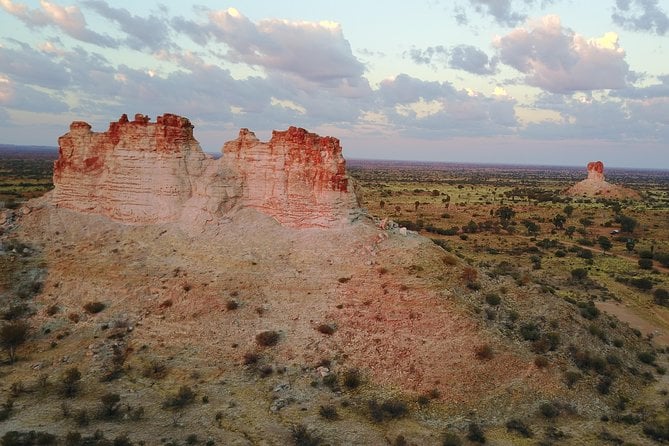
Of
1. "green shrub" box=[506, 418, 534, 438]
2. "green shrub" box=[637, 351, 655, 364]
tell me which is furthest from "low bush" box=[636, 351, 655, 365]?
"green shrub" box=[506, 418, 534, 438]

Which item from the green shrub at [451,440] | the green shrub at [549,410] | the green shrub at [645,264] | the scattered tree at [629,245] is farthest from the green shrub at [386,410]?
the scattered tree at [629,245]

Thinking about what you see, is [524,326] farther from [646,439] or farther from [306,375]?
[306,375]

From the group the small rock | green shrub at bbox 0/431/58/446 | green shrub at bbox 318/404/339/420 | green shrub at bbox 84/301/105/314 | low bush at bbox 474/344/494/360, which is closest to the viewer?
green shrub at bbox 0/431/58/446

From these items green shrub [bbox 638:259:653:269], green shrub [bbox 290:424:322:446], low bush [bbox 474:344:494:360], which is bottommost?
green shrub [bbox 290:424:322:446]

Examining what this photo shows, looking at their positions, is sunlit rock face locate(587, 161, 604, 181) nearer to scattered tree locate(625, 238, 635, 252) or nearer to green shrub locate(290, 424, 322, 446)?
scattered tree locate(625, 238, 635, 252)

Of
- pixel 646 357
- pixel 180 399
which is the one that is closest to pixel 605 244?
pixel 646 357

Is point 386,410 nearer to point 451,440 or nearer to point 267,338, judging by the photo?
point 451,440
